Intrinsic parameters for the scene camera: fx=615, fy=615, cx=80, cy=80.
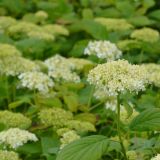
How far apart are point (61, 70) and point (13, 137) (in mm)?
1012

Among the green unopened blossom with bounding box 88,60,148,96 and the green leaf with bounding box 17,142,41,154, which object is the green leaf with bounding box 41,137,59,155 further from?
A: the green unopened blossom with bounding box 88,60,148,96

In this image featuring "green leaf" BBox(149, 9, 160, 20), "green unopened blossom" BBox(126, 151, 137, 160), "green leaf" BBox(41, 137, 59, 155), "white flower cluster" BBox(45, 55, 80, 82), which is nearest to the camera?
"green unopened blossom" BBox(126, 151, 137, 160)

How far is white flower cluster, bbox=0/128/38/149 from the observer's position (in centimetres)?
260

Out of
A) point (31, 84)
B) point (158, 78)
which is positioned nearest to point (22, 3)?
point (31, 84)

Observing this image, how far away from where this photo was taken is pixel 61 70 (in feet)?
11.7

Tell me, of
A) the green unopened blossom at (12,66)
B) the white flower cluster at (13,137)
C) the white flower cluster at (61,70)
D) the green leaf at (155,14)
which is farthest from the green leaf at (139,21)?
the white flower cluster at (13,137)

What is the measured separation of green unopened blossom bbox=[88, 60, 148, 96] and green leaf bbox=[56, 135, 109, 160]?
17 centimetres

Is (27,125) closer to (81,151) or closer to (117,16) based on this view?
(81,151)

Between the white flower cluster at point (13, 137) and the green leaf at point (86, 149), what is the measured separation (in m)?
0.60

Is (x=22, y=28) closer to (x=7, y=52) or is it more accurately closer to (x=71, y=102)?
(x=7, y=52)

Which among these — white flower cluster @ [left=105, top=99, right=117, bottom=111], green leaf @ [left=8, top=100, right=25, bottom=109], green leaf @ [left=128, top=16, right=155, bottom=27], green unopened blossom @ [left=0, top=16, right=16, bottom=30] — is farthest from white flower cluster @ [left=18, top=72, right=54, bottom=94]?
green leaf @ [left=128, top=16, right=155, bottom=27]

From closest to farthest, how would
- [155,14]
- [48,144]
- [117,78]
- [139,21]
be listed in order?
[117,78]
[48,144]
[139,21]
[155,14]

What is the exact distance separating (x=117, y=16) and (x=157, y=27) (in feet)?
1.27

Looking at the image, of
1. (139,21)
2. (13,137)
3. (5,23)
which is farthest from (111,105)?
(139,21)
